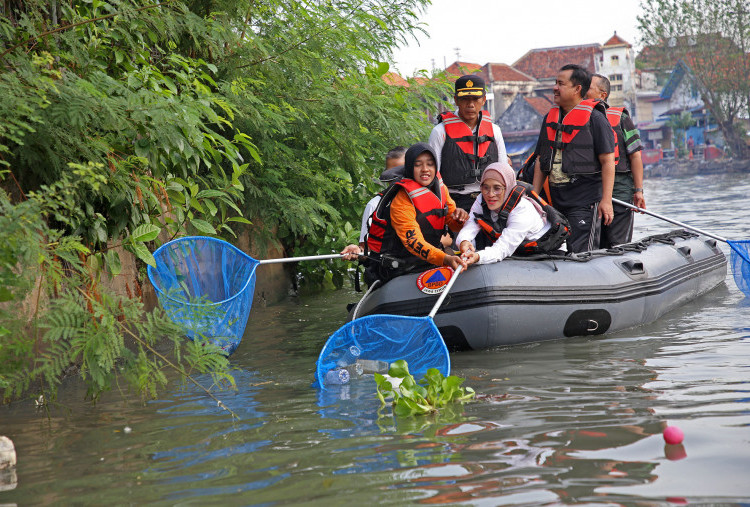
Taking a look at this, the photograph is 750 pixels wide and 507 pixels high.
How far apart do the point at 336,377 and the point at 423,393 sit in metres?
0.97

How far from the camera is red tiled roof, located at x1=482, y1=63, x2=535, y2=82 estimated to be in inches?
2554

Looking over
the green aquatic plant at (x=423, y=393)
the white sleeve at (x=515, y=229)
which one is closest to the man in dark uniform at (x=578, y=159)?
the white sleeve at (x=515, y=229)

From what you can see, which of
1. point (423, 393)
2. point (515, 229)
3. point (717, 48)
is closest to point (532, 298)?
point (515, 229)

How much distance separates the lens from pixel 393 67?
10.3 m

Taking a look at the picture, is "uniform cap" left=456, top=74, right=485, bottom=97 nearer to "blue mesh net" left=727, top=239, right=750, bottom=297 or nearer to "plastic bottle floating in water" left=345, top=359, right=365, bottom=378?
"plastic bottle floating in water" left=345, top=359, right=365, bottom=378

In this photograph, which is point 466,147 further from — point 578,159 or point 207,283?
point 207,283

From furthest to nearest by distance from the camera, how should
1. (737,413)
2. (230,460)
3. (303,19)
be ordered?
1. (303,19)
2. (737,413)
3. (230,460)

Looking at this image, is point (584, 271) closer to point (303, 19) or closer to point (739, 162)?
point (303, 19)

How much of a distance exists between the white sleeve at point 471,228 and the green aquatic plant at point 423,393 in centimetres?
199

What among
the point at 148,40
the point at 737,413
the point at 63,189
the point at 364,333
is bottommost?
the point at 737,413

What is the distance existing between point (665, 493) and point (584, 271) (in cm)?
376

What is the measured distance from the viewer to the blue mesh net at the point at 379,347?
18.2 ft

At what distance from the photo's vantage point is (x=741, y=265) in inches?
329

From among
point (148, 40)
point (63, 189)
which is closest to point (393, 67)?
point (148, 40)
